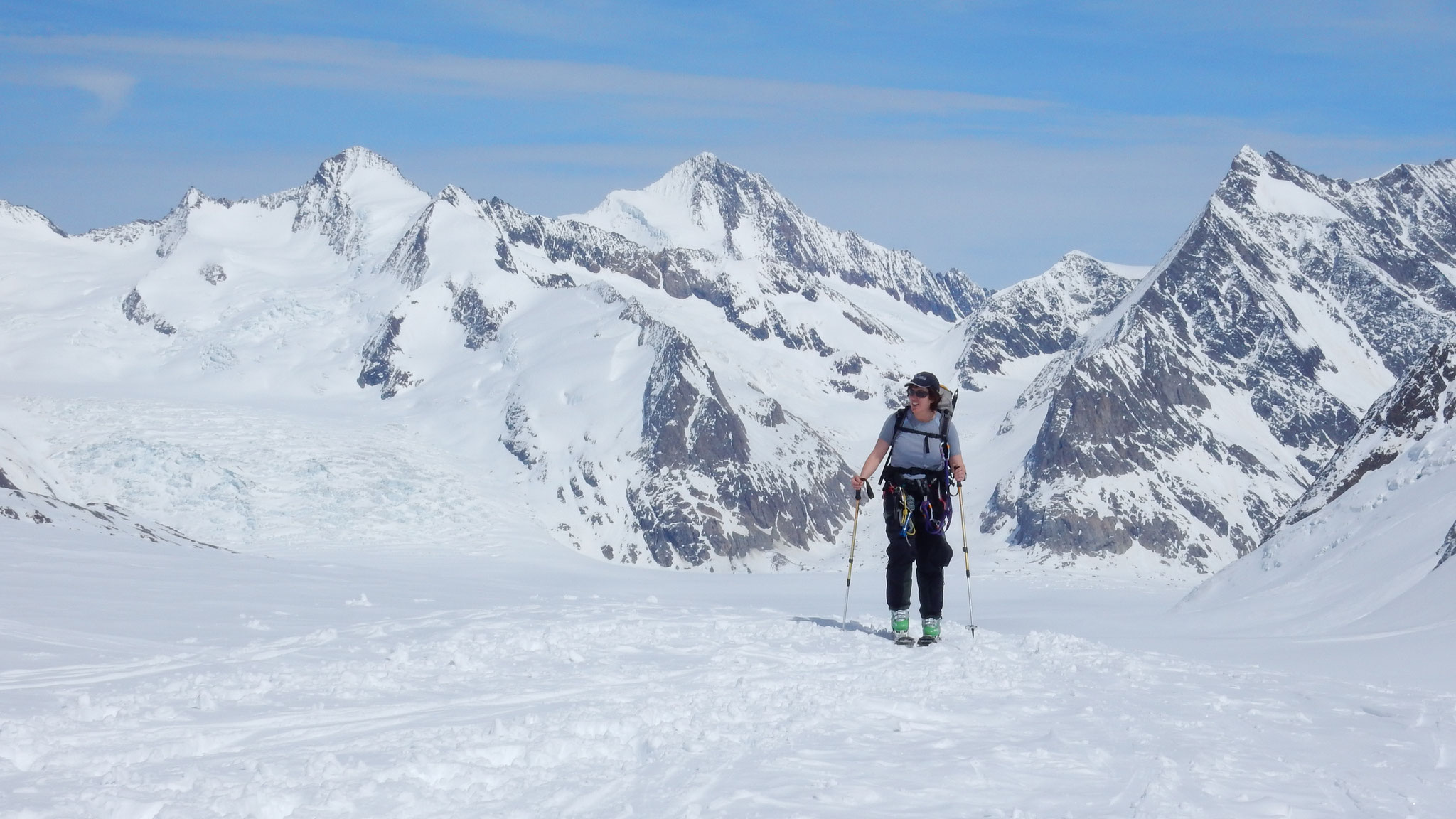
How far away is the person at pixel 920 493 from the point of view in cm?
1508

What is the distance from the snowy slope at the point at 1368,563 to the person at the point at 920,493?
289 inches

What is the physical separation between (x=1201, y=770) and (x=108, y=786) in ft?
23.3

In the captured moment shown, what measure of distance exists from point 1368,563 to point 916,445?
52.3ft

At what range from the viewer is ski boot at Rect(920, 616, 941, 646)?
15062 mm

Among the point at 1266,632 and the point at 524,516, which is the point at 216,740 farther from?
the point at 524,516

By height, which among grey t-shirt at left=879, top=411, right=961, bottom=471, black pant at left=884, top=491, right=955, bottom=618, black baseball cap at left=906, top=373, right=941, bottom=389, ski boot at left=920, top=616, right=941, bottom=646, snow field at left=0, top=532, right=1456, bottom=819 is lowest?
snow field at left=0, top=532, right=1456, bottom=819

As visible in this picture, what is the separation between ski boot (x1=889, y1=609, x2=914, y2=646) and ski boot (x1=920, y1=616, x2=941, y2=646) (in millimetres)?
146

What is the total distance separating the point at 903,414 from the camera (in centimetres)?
1534

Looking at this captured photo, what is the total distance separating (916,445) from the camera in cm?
1520

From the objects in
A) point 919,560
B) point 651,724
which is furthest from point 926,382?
point 651,724

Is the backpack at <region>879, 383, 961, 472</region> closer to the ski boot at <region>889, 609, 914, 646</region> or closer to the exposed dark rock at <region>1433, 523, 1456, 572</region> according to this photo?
the ski boot at <region>889, 609, 914, 646</region>

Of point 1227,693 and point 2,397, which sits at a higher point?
point 2,397

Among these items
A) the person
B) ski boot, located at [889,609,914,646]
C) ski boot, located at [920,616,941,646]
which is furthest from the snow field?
the person

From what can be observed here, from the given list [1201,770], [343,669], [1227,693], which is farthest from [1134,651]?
[343,669]
